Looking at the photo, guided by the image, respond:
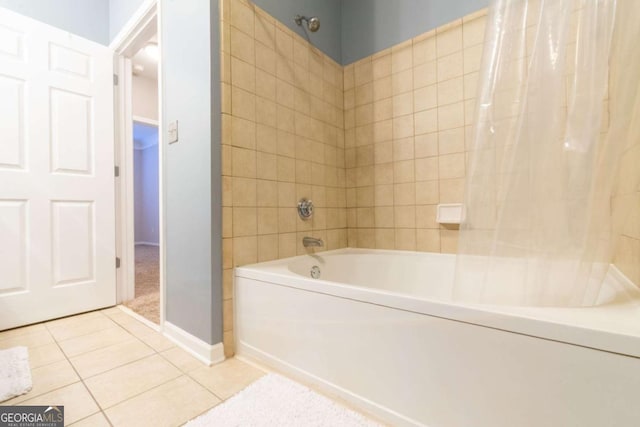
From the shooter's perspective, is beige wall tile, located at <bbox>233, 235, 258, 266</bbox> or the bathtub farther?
beige wall tile, located at <bbox>233, 235, 258, 266</bbox>

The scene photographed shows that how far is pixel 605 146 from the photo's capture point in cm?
66

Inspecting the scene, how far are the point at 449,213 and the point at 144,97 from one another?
4.00 meters

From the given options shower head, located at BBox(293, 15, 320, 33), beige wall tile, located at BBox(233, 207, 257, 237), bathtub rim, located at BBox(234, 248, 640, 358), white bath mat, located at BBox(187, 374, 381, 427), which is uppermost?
shower head, located at BBox(293, 15, 320, 33)

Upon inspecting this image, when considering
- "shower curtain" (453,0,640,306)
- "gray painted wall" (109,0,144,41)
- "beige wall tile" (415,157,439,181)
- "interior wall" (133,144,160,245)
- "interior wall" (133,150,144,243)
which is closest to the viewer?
"shower curtain" (453,0,640,306)

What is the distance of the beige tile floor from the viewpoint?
0.92 metres

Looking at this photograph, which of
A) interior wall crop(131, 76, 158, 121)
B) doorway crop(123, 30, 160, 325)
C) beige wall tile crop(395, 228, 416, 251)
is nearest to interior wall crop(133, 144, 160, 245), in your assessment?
Answer: doorway crop(123, 30, 160, 325)

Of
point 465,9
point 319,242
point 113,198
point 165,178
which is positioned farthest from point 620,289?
point 113,198

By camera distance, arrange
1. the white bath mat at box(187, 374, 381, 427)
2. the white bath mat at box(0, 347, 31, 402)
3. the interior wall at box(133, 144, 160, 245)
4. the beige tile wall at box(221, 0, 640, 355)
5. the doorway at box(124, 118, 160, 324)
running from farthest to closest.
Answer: the interior wall at box(133, 144, 160, 245) < the doorway at box(124, 118, 160, 324) < the beige tile wall at box(221, 0, 640, 355) < the white bath mat at box(0, 347, 31, 402) < the white bath mat at box(187, 374, 381, 427)

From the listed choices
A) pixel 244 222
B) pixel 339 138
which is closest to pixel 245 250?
pixel 244 222

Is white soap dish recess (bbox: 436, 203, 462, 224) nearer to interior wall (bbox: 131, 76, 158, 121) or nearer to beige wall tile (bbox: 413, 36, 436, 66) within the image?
beige wall tile (bbox: 413, 36, 436, 66)

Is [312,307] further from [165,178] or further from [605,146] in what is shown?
[165,178]

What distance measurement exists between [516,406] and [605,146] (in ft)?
2.13

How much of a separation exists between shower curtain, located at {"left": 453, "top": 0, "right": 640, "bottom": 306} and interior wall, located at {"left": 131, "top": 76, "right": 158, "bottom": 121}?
12.7 feet

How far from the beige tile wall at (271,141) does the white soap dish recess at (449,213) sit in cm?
68
